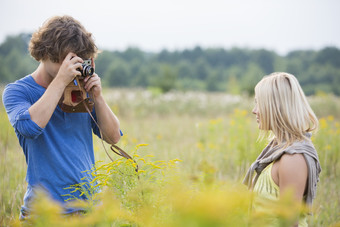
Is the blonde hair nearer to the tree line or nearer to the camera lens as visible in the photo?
the camera lens

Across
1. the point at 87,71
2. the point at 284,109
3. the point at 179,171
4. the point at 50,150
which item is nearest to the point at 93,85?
the point at 87,71

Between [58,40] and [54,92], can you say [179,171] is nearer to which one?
[54,92]

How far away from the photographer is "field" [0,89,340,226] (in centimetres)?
70

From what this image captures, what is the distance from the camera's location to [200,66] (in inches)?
2125

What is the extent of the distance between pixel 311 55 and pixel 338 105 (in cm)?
3907

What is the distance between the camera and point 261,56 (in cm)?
5572

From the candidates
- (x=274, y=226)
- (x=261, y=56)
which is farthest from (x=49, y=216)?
(x=261, y=56)

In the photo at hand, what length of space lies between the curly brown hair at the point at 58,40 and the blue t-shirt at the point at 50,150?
0.58ft

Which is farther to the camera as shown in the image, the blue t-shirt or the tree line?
the tree line

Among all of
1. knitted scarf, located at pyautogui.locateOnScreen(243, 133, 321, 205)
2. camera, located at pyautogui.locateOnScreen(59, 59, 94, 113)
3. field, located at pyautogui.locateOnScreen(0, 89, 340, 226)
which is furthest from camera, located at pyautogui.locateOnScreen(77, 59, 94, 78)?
knitted scarf, located at pyautogui.locateOnScreen(243, 133, 321, 205)

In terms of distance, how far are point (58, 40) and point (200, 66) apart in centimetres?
5339

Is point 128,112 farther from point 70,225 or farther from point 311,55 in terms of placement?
point 311,55

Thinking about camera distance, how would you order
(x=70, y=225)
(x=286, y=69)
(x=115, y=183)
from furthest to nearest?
(x=286, y=69) → (x=115, y=183) → (x=70, y=225)

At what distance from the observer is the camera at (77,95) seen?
62.8 inches
